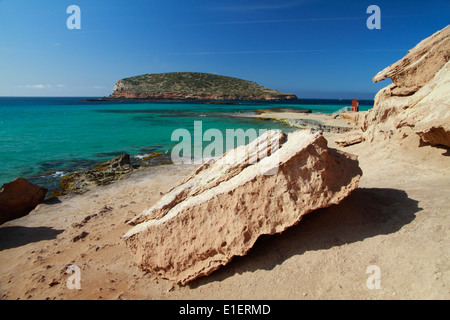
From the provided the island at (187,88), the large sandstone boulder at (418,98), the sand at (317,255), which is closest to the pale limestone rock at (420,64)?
the large sandstone boulder at (418,98)

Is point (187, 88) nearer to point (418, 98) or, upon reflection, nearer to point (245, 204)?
point (418, 98)

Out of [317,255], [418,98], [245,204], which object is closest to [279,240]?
[317,255]

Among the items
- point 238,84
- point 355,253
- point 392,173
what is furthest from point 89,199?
point 238,84

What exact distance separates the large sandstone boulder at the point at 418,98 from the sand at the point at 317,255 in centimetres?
84

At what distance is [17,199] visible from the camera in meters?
8.43

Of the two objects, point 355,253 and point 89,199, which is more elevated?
point 355,253

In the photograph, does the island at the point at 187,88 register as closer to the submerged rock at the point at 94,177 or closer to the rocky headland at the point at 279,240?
the submerged rock at the point at 94,177

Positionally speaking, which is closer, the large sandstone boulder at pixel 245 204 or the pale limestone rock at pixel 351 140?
the large sandstone boulder at pixel 245 204

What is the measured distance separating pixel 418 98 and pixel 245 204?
20.3 feet

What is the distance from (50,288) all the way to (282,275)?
4.06m

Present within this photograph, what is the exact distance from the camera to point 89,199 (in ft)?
30.6

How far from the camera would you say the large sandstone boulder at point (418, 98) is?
19.8ft

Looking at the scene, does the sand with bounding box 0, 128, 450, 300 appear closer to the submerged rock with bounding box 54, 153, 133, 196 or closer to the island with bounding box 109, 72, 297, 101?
the submerged rock with bounding box 54, 153, 133, 196
